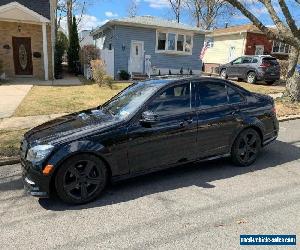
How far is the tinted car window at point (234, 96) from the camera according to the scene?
5.33 metres

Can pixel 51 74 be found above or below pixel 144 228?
above

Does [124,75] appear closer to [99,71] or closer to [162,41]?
[162,41]

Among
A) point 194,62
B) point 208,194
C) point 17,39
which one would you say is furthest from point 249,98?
point 194,62

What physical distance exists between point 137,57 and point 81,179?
56.1ft

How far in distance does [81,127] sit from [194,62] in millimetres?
19198

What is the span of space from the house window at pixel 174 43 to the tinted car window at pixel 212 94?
16.3 metres

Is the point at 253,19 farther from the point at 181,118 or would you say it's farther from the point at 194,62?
the point at 194,62

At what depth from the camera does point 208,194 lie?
4359 millimetres

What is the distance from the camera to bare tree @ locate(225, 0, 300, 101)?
10.2 meters

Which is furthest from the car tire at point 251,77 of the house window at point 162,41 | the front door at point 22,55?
the front door at point 22,55

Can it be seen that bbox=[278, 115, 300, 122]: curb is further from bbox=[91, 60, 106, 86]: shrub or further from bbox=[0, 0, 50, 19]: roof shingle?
bbox=[0, 0, 50, 19]: roof shingle

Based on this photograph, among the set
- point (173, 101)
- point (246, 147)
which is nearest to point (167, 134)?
point (173, 101)

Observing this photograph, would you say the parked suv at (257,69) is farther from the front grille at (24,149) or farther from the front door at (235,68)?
the front grille at (24,149)

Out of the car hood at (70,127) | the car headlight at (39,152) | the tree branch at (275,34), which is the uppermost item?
the tree branch at (275,34)
